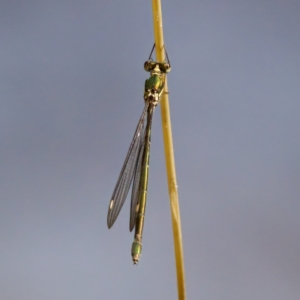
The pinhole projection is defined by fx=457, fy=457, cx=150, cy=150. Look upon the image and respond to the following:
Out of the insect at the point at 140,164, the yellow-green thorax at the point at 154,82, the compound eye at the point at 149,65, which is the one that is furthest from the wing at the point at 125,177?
the compound eye at the point at 149,65

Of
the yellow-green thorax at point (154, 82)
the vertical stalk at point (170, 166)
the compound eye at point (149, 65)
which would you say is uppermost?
the compound eye at point (149, 65)

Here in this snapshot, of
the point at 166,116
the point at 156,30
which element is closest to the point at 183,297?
the point at 166,116

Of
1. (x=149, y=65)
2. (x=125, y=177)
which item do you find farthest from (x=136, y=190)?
(x=149, y=65)

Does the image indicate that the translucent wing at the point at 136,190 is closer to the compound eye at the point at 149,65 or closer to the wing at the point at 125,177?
the wing at the point at 125,177

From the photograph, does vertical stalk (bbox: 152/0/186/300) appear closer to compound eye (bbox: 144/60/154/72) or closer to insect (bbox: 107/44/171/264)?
insect (bbox: 107/44/171/264)

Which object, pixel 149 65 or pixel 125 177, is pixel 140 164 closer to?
pixel 125 177

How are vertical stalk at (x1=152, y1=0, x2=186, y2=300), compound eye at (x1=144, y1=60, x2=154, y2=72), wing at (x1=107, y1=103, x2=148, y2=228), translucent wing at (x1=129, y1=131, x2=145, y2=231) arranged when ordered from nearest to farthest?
vertical stalk at (x1=152, y1=0, x2=186, y2=300), translucent wing at (x1=129, y1=131, x2=145, y2=231), wing at (x1=107, y1=103, x2=148, y2=228), compound eye at (x1=144, y1=60, x2=154, y2=72)

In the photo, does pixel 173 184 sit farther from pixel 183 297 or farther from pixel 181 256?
pixel 183 297

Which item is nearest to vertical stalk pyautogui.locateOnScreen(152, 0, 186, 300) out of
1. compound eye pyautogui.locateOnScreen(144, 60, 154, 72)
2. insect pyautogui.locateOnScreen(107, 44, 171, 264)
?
insect pyautogui.locateOnScreen(107, 44, 171, 264)

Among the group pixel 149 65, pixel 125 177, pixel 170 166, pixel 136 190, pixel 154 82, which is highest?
pixel 149 65
